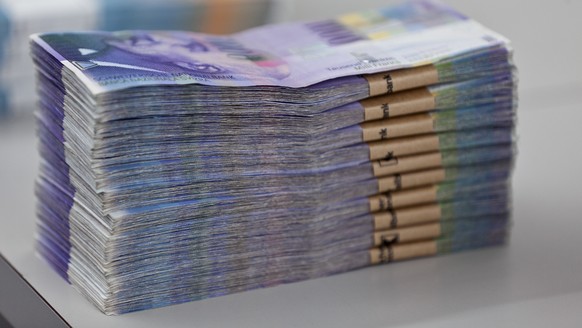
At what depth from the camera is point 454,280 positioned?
3.38 ft

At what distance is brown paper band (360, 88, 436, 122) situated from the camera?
100 centimetres

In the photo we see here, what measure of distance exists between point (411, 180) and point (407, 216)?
41mm

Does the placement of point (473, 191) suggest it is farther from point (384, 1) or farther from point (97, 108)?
point (384, 1)

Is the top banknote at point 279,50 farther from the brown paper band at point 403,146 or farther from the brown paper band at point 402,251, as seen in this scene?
the brown paper band at point 402,251

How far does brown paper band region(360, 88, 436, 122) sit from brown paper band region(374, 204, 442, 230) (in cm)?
11

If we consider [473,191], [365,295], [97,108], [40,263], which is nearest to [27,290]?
[40,263]

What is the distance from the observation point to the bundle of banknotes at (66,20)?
5.41ft

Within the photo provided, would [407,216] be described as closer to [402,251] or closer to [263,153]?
[402,251]

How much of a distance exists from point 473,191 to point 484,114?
9 centimetres

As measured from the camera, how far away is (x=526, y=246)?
1.12 meters

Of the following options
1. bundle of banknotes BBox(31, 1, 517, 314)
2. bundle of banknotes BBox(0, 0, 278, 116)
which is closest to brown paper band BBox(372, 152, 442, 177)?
bundle of banknotes BBox(31, 1, 517, 314)

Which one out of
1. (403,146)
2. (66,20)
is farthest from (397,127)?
(66,20)

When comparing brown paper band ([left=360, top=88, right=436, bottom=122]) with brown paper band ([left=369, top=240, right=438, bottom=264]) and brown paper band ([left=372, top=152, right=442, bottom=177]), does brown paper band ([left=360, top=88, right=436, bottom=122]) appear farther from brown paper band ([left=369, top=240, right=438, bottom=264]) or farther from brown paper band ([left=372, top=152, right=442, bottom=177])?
brown paper band ([left=369, top=240, right=438, bottom=264])

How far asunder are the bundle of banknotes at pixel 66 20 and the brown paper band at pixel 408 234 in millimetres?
813
